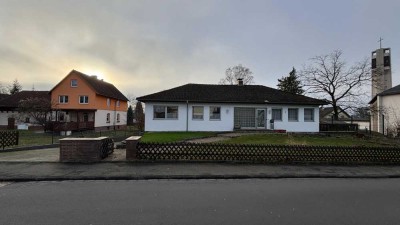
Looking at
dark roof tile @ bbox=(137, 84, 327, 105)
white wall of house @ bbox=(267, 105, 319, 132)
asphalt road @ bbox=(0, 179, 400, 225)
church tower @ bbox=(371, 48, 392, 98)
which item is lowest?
asphalt road @ bbox=(0, 179, 400, 225)

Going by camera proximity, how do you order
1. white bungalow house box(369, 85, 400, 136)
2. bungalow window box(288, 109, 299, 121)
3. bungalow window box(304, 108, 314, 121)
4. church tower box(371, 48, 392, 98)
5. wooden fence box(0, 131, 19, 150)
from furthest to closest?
church tower box(371, 48, 392, 98)
white bungalow house box(369, 85, 400, 136)
bungalow window box(304, 108, 314, 121)
bungalow window box(288, 109, 299, 121)
wooden fence box(0, 131, 19, 150)

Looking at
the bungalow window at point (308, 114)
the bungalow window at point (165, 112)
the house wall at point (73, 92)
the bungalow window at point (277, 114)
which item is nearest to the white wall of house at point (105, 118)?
the house wall at point (73, 92)

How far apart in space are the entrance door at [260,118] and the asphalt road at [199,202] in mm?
16553

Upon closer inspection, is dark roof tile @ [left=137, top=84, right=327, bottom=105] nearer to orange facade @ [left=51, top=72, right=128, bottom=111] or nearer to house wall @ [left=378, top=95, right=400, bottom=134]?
house wall @ [left=378, top=95, right=400, bottom=134]

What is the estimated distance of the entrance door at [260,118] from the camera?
24.5m

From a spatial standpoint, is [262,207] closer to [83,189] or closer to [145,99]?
[83,189]

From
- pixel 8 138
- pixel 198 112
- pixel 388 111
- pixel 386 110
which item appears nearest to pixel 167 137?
pixel 198 112

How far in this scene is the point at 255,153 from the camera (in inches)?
428

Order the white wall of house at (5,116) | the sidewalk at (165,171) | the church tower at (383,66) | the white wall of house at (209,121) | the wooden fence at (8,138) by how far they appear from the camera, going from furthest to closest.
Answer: the white wall of house at (5,116)
the church tower at (383,66)
the white wall of house at (209,121)
the wooden fence at (8,138)
the sidewalk at (165,171)

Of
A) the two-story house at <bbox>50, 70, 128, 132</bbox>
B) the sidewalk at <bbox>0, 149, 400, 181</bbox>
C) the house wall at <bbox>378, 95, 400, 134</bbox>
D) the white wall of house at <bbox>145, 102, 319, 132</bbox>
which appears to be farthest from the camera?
the two-story house at <bbox>50, 70, 128, 132</bbox>

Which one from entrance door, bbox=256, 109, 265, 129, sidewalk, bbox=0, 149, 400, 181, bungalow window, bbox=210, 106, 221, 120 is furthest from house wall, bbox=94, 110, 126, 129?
sidewalk, bbox=0, 149, 400, 181

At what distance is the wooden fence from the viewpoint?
15004mm

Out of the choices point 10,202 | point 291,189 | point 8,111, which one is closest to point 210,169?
point 291,189

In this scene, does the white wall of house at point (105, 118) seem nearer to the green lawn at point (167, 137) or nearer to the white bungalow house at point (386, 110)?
the green lawn at point (167, 137)
